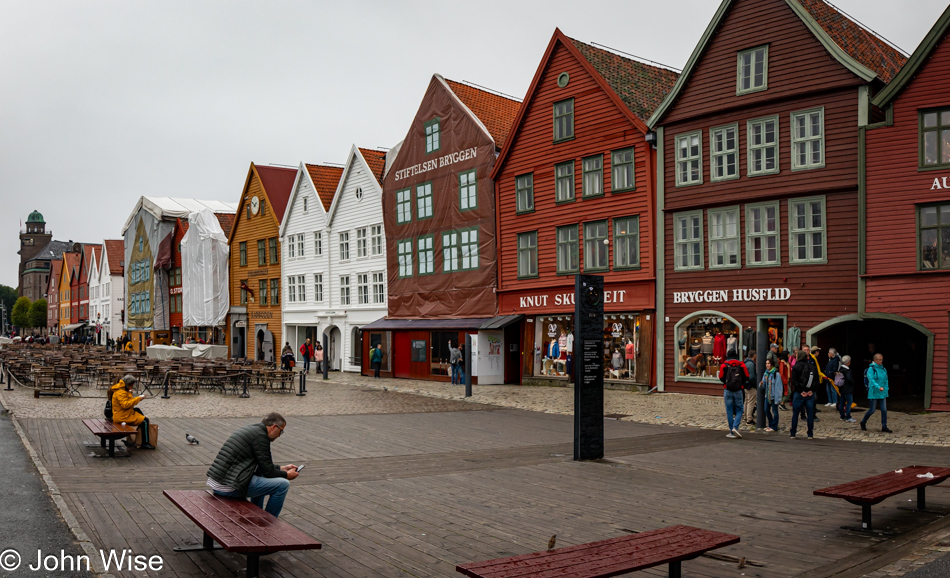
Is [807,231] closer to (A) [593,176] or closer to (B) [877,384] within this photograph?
(B) [877,384]

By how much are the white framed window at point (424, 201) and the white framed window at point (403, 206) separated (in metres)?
0.68

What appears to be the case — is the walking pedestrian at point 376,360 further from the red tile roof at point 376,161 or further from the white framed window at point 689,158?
the white framed window at point 689,158

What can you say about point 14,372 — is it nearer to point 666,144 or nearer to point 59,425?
point 59,425

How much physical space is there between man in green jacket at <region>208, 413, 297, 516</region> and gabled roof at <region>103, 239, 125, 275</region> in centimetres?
8348

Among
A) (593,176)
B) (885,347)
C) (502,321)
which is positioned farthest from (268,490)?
(502,321)

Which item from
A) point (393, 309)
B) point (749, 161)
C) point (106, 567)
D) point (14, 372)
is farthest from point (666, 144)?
point (14, 372)

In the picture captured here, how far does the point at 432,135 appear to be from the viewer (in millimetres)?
37344

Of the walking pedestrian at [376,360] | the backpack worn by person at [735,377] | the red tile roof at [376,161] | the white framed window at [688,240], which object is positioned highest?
the red tile roof at [376,161]

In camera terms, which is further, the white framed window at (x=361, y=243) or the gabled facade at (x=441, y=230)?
the white framed window at (x=361, y=243)

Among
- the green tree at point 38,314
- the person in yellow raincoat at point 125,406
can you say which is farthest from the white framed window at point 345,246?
the green tree at point 38,314

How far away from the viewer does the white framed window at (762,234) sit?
78.6 ft

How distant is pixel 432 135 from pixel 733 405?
78.8ft

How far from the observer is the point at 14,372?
103 feet

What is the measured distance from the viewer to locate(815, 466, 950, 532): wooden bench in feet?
27.4
